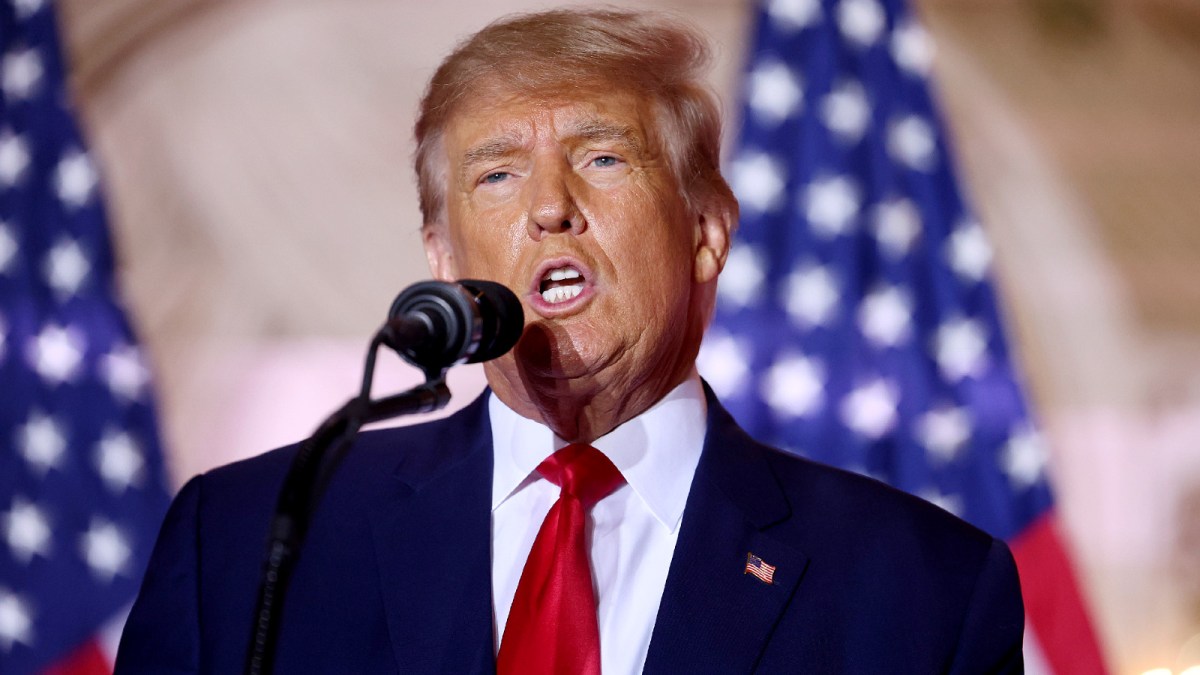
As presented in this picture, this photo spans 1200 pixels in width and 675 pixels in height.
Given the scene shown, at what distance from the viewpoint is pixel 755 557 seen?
1756 millimetres

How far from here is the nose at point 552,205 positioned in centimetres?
172

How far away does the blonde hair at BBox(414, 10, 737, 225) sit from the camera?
1.87 meters

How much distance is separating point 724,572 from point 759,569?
0.22 ft

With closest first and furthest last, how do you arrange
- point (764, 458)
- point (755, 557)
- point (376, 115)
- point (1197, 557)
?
point (755, 557)
point (764, 458)
point (1197, 557)
point (376, 115)

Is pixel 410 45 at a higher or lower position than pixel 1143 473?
higher

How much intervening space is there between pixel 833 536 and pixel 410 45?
2.30 metres

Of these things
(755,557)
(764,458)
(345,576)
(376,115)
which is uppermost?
(376,115)

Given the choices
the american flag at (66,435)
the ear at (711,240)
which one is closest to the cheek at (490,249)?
the ear at (711,240)

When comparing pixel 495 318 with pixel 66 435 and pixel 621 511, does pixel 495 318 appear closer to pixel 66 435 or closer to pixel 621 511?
pixel 621 511

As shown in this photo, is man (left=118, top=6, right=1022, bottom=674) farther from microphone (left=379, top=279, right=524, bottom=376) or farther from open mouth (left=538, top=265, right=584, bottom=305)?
microphone (left=379, top=279, right=524, bottom=376)

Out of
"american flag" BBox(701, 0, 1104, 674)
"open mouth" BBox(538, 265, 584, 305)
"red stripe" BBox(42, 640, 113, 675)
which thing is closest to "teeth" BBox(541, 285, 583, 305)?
"open mouth" BBox(538, 265, 584, 305)

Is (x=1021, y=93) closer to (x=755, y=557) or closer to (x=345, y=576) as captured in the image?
(x=755, y=557)

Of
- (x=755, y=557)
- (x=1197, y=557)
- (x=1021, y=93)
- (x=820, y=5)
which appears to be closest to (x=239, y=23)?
(x=820, y=5)

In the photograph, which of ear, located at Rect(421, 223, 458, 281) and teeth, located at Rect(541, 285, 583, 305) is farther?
ear, located at Rect(421, 223, 458, 281)
